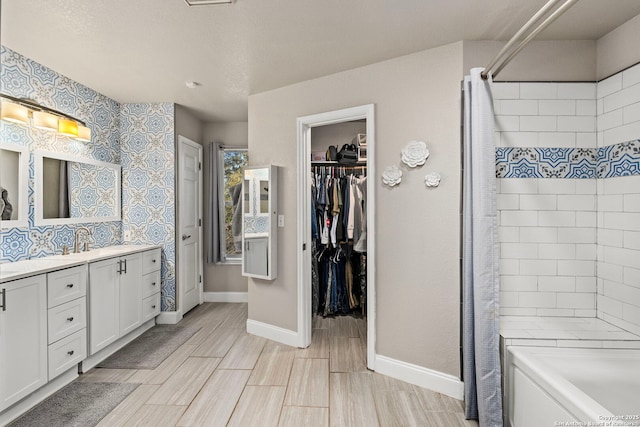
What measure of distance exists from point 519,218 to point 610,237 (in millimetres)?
560

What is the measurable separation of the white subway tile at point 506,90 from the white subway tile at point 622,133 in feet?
2.00

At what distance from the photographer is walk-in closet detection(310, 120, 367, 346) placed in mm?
3732

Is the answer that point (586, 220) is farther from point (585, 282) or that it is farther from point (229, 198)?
point (229, 198)

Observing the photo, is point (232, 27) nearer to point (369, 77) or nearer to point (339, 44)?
point (339, 44)

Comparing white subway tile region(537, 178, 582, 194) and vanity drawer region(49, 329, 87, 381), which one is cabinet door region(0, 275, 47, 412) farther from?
white subway tile region(537, 178, 582, 194)

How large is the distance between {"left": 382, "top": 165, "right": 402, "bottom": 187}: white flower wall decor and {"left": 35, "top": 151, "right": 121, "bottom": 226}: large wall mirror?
9.05 ft

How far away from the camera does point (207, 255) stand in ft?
15.0

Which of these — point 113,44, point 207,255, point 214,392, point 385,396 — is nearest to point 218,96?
point 113,44

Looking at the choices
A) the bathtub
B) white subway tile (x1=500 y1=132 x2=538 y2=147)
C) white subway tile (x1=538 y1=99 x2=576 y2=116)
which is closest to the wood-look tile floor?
the bathtub

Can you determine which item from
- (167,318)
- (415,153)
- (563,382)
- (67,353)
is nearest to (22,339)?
(67,353)

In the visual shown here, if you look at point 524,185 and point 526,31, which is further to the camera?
point 524,185

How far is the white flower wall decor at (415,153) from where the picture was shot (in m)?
2.46

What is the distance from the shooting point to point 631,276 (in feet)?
6.94

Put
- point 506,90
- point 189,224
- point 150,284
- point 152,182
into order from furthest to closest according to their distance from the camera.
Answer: point 189,224 < point 152,182 < point 150,284 < point 506,90
